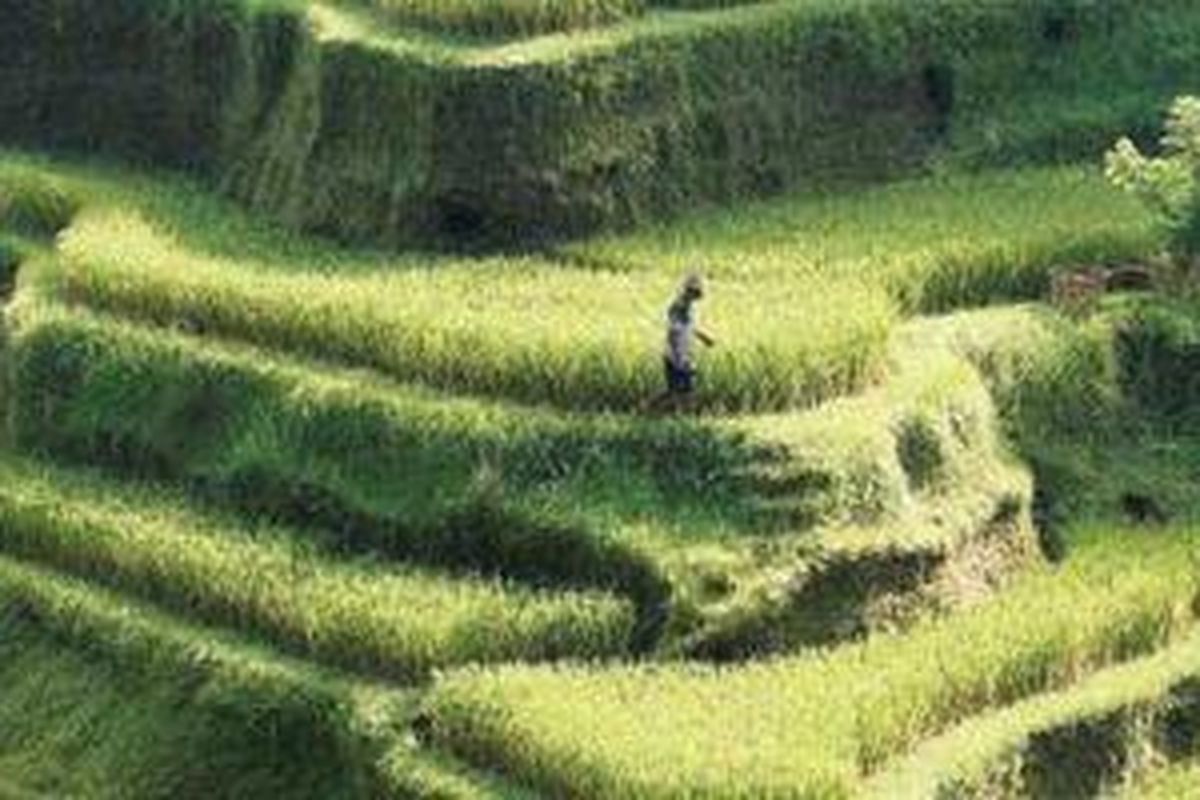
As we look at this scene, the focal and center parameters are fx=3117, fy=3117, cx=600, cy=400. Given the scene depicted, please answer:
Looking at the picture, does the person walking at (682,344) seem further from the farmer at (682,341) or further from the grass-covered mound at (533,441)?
the grass-covered mound at (533,441)

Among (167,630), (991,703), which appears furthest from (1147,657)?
(167,630)

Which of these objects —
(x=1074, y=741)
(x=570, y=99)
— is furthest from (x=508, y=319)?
(x=1074, y=741)

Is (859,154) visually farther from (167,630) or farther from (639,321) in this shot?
(167,630)

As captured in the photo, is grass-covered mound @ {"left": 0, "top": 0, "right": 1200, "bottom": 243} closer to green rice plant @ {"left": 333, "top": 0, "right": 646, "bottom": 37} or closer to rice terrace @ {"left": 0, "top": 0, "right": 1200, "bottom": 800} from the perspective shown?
rice terrace @ {"left": 0, "top": 0, "right": 1200, "bottom": 800}

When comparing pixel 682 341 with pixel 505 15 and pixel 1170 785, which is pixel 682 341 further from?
pixel 505 15

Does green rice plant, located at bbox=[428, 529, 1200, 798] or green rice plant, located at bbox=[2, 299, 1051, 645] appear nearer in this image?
green rice plant, located at bbox=[428, 529, 1200, 798]

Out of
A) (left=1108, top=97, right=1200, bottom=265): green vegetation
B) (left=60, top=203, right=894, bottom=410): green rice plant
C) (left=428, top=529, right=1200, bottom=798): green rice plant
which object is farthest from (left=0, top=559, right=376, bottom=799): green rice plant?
(left=1108, top=97, right=1200, bottom=265): green vegetation
